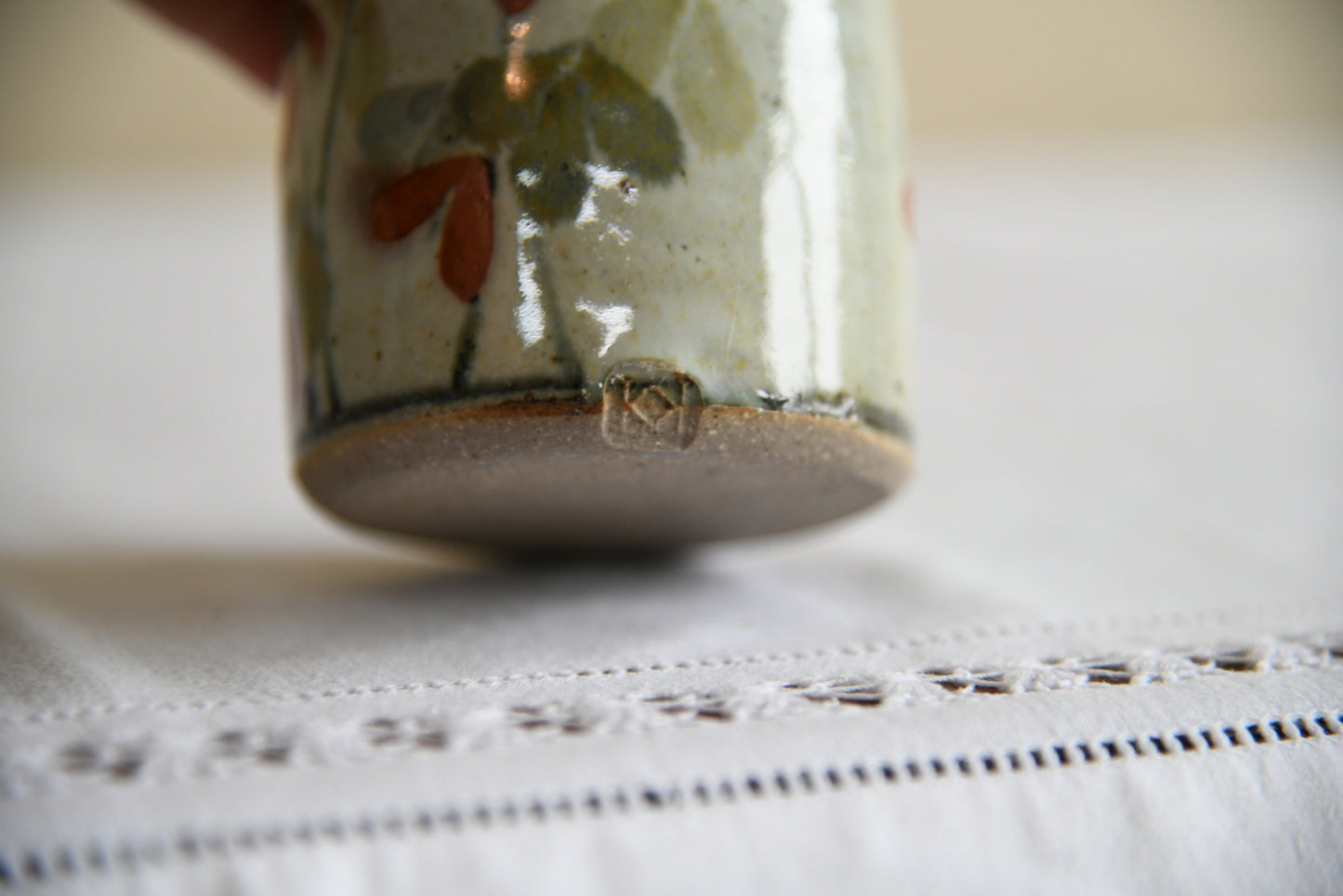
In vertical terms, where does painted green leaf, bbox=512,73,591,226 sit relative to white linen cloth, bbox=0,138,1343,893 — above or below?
above

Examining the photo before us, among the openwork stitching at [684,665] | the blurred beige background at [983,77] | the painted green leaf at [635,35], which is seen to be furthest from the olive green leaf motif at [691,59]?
the blurred beige background at [983,77]

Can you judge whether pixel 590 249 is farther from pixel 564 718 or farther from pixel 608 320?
pixel 564 718

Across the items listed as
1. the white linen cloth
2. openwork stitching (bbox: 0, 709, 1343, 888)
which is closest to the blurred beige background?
the white linen cloth

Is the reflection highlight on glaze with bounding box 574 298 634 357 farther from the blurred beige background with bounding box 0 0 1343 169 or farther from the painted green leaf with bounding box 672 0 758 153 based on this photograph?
the blurred beige background with bounding box 0 0 1343 169

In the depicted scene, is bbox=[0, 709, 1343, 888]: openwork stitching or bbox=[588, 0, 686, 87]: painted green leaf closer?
bbox=[0, 709, 1343, 888]: openwork stitching

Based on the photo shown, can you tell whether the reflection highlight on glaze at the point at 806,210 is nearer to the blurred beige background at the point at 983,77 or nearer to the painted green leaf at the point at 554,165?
the painted green leaf at the point at 554,165
